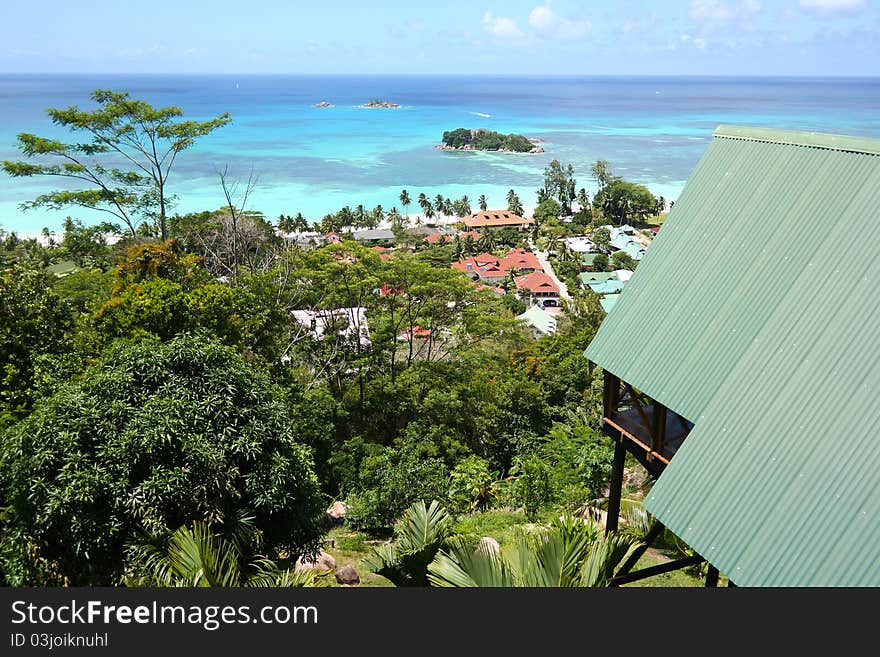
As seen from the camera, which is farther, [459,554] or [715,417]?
[715,417]

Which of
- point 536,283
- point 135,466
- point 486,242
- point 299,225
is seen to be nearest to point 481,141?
point 486,242

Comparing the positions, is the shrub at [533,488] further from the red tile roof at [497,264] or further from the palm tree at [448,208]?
the palm tree at [448,208]

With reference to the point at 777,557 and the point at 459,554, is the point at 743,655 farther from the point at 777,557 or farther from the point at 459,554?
the point at 459,554

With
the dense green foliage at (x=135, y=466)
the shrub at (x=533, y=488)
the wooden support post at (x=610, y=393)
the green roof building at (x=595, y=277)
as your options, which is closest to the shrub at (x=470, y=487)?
the shrub at (x=533, y=488)

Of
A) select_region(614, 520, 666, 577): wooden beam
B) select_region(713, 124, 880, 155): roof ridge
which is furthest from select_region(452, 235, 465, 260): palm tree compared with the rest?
select_region(614, 520, 666, 577): wooden beam

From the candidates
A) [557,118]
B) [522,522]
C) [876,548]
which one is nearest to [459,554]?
[876,548]

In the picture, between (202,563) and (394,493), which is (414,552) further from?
(394,493)
